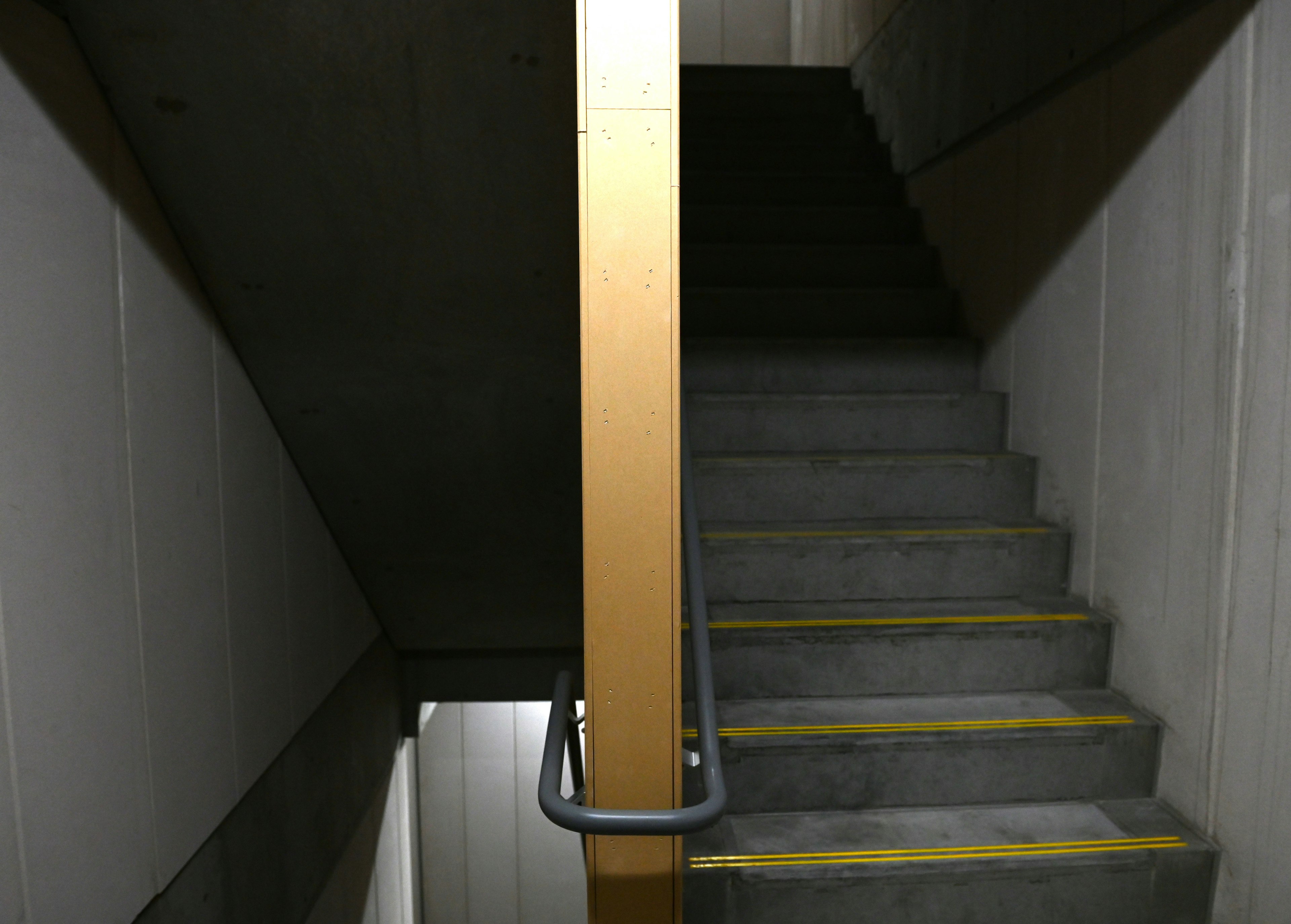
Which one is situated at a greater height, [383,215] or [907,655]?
[383,215]

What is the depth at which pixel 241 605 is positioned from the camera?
2.51 meters

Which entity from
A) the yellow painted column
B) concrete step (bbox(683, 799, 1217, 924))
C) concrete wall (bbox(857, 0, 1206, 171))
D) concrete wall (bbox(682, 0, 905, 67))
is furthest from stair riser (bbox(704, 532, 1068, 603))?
concrete wall (bbox(682, 0, 905, 67))

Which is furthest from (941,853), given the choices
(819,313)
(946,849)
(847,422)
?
(819,313)

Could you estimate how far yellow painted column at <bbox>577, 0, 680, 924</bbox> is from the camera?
1.34m

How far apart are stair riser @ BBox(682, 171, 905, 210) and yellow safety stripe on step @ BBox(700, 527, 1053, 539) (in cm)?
192

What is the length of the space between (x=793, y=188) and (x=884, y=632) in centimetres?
241

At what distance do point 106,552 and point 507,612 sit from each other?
7.58ft

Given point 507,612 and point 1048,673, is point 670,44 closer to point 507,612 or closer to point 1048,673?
point 1048,673

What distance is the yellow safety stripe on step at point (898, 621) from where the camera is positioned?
7.64 feet

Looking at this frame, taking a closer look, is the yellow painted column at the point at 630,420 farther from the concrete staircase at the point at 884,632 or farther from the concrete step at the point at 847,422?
the concrete step at the point at 847,422

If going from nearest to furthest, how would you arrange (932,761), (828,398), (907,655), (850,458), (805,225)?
1. (932,761)
2. (907,655)
3. (850,458)
4. (828,398)
5. (805,225)

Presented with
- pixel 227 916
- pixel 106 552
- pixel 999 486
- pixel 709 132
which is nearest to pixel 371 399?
pixel 106 552

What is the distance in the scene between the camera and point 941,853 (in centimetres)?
190

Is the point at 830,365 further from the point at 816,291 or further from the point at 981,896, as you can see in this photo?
the point at 981,896
